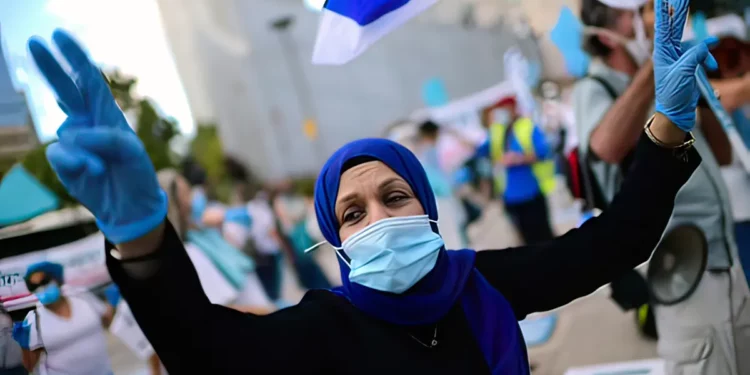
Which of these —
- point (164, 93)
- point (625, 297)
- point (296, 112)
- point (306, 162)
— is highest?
point (164, 93)

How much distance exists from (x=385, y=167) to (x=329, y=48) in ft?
1.57

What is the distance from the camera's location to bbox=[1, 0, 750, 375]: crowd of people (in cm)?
123

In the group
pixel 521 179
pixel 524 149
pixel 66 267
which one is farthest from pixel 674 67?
pixel 521 179

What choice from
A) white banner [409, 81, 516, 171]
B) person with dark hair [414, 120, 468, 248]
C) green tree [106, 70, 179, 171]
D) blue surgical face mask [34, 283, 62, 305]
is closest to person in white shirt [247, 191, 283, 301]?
green tree [106, 70, 179, 171]

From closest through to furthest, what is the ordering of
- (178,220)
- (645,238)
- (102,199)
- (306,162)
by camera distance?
(102,199), (645,238), (178,220), (306,162)

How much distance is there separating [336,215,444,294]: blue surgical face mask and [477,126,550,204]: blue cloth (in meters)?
2.48

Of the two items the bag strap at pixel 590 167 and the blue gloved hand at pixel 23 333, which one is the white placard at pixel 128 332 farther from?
the bag strap at pixel 590 167

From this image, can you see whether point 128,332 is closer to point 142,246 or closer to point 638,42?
point 142,246

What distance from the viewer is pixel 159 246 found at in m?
1.27

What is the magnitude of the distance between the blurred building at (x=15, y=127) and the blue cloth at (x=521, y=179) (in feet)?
8.55

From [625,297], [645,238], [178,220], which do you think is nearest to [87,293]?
[178,220]

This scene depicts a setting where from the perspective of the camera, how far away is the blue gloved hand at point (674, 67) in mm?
1598

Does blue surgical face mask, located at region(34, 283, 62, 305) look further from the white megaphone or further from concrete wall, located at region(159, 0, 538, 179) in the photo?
concrete wall, located at region(159, 0, 538, 179)

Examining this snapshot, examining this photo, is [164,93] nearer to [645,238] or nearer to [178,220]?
[178,220]
